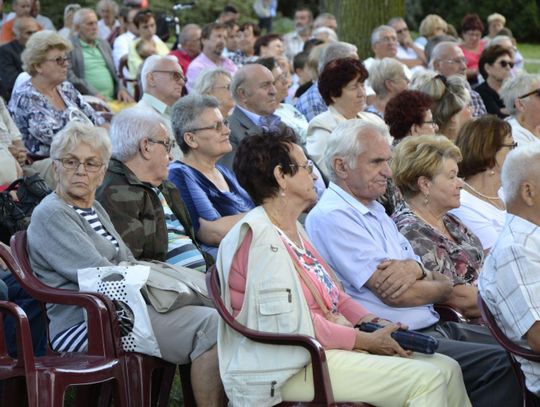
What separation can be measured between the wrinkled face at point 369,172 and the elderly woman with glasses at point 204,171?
902mm

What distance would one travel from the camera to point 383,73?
9.10 metres

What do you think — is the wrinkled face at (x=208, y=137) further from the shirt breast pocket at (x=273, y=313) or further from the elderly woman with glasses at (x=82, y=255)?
the shirt breast pocket at (x=273, y=313)

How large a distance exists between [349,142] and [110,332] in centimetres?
146

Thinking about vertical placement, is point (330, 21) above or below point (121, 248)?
below

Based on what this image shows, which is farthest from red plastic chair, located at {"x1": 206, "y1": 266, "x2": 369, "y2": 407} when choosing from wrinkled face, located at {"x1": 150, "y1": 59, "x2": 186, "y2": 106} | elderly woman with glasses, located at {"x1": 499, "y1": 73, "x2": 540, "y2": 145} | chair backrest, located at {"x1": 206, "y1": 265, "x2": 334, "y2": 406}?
elderly woman with glasses, located at {"x1": 499, "y1": 73, "x2": 540, "y2": 145}

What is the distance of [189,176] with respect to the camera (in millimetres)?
5941

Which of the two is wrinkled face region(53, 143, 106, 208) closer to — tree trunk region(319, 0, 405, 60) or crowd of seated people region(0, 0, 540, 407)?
crowd of seated people region(0, 0, 540, 407)

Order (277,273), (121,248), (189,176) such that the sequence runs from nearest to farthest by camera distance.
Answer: (277,273) → (121,248) → (189,176)

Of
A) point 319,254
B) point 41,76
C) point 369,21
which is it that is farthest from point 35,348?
point 369,21

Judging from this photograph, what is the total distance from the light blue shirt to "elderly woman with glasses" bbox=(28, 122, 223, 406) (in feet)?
2.03

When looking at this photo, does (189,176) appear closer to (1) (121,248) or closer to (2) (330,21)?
(1) (121,248)

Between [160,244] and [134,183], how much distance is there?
32 cm

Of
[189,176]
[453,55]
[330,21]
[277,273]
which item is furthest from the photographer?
[330,21]

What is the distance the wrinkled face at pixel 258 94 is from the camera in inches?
310
